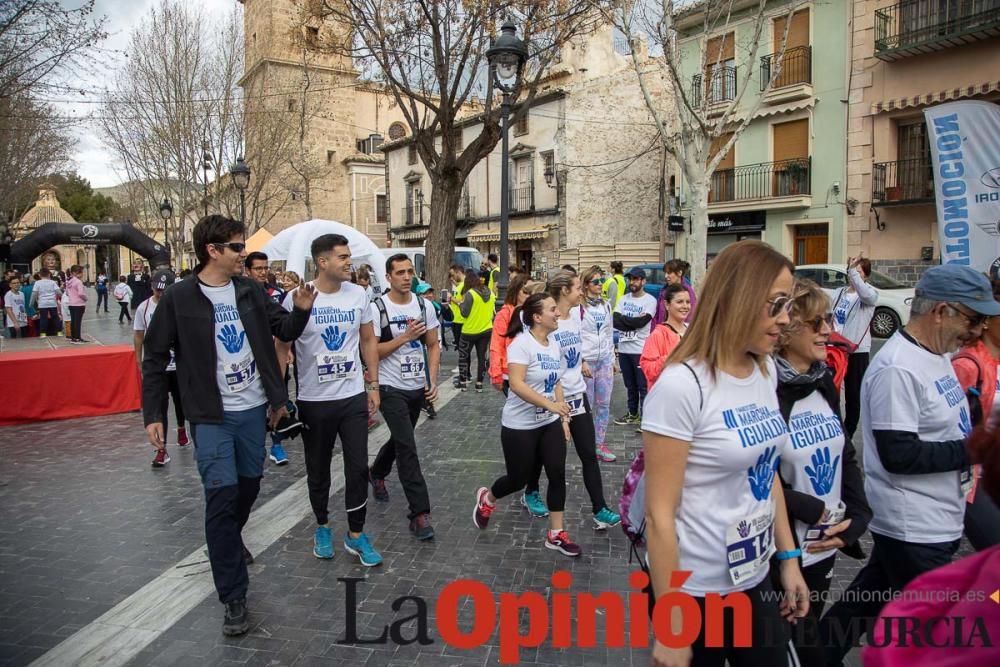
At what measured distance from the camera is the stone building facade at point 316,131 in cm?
3500

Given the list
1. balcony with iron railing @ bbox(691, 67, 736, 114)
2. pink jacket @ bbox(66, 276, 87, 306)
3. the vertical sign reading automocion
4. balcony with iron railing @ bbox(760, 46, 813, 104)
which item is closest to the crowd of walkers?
the vertical sign reading automocion

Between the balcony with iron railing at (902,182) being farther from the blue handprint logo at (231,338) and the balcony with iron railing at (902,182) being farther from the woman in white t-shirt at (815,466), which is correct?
the blue handprint logo at (231,338)

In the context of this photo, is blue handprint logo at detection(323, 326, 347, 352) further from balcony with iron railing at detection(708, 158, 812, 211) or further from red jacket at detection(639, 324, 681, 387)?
balcony with iron railing at detection(708, 158, 812, 211)

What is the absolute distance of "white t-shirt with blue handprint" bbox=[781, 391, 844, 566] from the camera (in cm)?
237

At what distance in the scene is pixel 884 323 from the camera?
15.5m

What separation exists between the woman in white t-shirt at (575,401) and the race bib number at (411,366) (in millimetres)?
1035

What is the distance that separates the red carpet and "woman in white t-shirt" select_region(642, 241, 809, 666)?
26.5ft

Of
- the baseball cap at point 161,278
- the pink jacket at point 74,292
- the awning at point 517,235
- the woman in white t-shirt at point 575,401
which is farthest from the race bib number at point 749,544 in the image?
the awning at point 517,235

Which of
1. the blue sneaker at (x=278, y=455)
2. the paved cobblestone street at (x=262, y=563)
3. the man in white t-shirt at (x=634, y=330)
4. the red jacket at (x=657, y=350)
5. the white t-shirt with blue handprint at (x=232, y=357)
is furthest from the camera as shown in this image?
the man in white t-shirt at (x=634, y=330)

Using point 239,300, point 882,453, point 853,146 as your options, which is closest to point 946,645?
point 882,453

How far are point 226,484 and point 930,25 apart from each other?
71.2ft

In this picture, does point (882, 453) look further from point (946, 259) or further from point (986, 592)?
point (946, 259)

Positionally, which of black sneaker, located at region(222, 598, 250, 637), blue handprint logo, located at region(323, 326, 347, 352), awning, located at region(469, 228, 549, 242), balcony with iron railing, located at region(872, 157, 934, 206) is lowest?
black sneaker, located at region(222, 598, 250, 637)

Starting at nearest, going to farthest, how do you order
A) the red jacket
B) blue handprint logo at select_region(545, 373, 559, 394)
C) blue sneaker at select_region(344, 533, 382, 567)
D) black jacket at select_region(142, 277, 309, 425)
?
1. black jacket at select_region(142, 277, 309, 425)
2. blue sneaker at select_region(344, 533, 382, 567)
3. blue handprint logo at select_region(545, 373, 559, 394)
4. the red jacket
